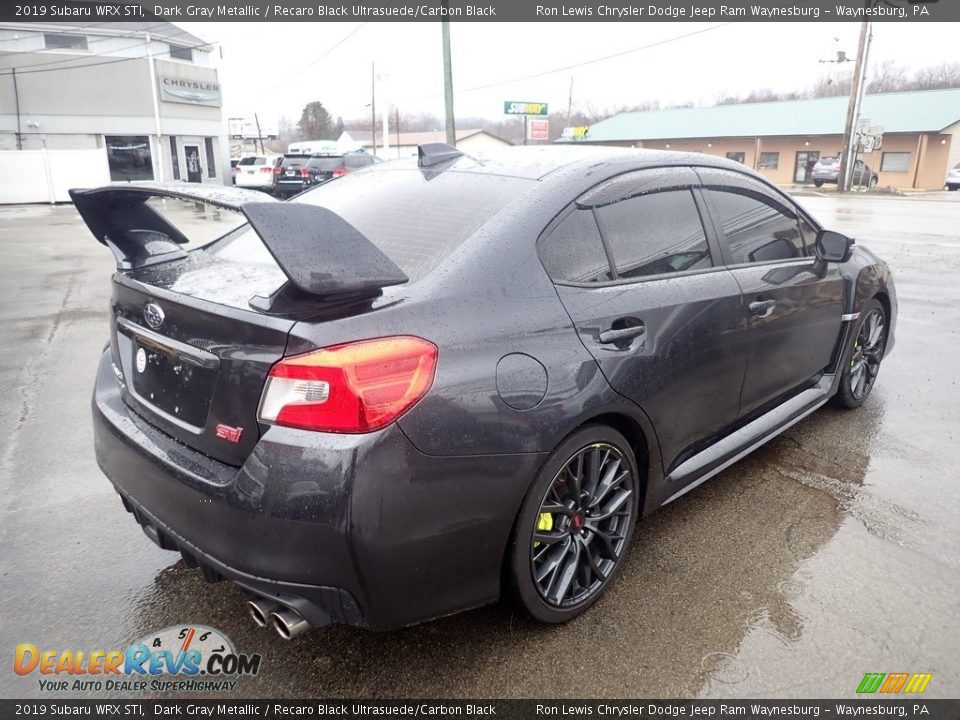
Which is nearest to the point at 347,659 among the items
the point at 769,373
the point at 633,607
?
the point at 633,607

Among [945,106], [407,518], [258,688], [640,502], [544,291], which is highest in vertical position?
[945,106]

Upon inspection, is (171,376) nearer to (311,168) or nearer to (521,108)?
(311,168)

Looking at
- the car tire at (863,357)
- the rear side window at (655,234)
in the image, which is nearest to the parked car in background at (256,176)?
the car tire at (863,357)

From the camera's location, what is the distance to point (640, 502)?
9.15 ft

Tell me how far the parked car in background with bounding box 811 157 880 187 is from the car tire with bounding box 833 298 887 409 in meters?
35.9

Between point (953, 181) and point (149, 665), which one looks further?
point (953, 181)

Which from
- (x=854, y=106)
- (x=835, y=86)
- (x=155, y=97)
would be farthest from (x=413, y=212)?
(x=835, y=86)

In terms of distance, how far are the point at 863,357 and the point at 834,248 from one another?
112cm

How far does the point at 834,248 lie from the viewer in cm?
373

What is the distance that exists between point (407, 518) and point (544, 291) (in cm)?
89

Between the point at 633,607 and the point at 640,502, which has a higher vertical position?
the point at 640,502

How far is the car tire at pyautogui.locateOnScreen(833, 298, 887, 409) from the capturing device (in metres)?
4.29

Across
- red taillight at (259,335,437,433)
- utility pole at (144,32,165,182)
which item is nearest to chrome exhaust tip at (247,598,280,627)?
red taillight at (259,335,437,433)

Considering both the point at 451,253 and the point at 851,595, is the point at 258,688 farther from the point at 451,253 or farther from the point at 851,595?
the point at 851,595
